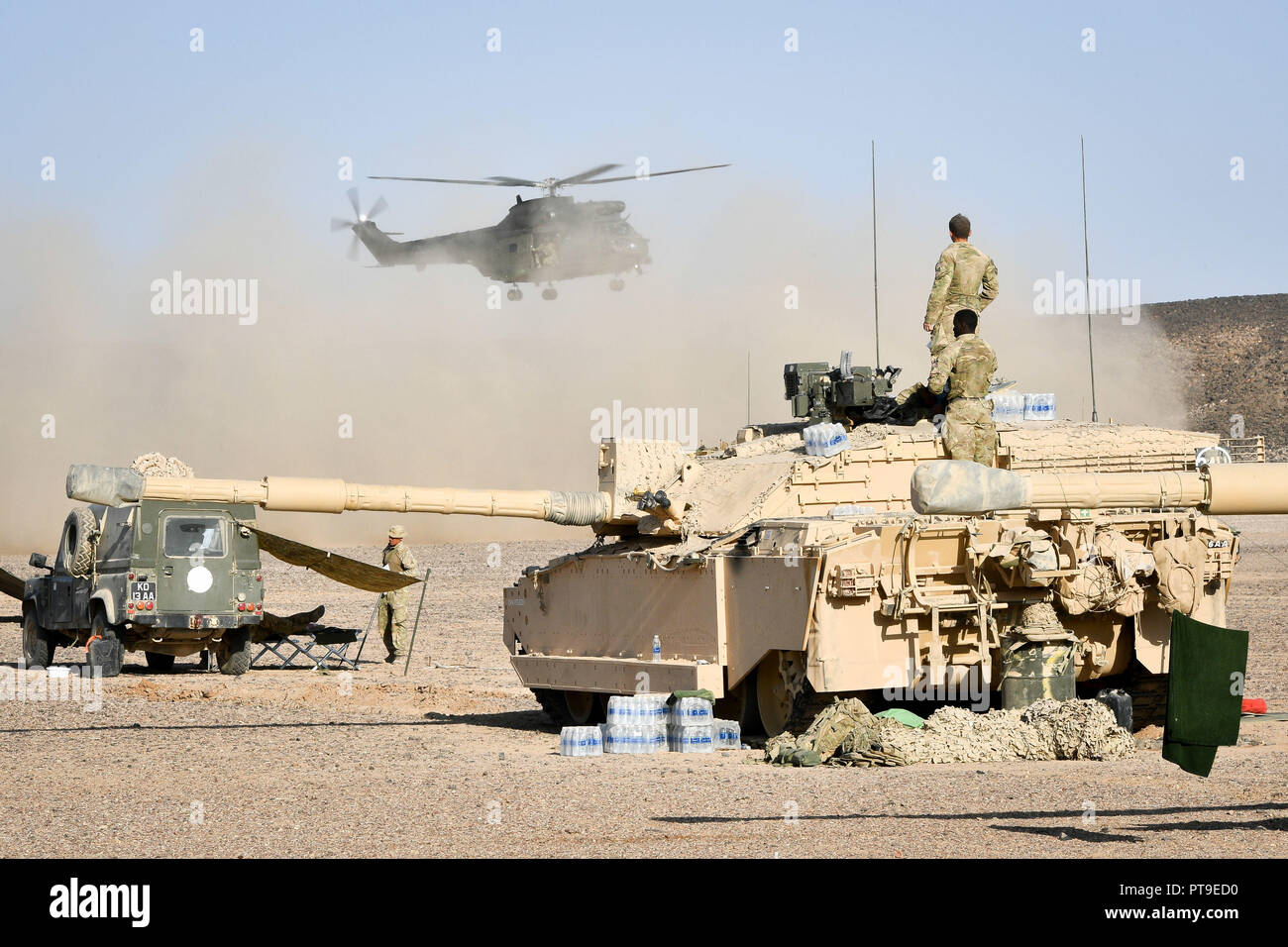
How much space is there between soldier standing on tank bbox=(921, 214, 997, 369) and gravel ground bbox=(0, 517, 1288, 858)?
11.4 ft

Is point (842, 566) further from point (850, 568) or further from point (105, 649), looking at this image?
point (105, 649)

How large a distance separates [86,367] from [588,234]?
15.2 m

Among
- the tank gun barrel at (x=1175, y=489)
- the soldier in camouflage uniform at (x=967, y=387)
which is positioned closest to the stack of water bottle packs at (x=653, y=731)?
the soldier in camouflage uniform at (x=967, y=387)

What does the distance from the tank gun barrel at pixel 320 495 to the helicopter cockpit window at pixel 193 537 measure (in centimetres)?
704

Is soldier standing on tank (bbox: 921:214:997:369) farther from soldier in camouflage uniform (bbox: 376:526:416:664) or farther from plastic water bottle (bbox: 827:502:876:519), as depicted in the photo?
soldier in camouflage uniform (bbox: 376:526:416:664)

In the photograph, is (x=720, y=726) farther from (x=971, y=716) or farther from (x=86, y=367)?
(x=86, y=367)

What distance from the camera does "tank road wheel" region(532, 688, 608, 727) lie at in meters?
17.4

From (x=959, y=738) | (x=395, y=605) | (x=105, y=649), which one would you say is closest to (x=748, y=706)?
(x=959, y=738)

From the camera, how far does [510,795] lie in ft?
37.9

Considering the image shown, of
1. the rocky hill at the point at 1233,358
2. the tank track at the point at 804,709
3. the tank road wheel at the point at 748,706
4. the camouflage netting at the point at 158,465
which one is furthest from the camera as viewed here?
the rocky hill at the point at 1233,358

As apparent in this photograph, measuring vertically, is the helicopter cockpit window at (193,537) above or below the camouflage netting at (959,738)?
above

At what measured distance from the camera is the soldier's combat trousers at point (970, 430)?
1383cm

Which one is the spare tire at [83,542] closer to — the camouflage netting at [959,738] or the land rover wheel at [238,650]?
the land rover wheel at [238,650]
